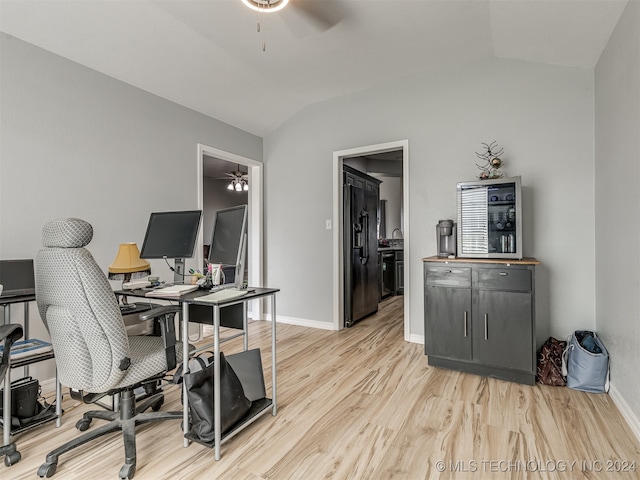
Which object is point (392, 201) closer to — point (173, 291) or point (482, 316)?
point (482, 316)

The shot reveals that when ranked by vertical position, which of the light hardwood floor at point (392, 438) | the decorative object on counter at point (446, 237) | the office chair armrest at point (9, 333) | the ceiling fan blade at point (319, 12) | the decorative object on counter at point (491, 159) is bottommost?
the light hardwood floor at point (392, 438)

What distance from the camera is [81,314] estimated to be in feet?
4.94

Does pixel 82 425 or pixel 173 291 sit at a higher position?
pixel 173 291

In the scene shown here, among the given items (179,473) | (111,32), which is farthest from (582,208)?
(111,32)

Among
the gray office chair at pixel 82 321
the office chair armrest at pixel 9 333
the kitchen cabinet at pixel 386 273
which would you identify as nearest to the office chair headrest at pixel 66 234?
the gray office chair at pixel 82 321

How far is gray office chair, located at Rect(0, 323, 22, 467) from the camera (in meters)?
1.57

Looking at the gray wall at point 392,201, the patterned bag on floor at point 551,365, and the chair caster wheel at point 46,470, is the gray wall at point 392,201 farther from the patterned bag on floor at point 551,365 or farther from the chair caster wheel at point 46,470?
the chair caster wheel at point 46,470

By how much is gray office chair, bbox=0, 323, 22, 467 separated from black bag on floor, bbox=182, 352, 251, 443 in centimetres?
81

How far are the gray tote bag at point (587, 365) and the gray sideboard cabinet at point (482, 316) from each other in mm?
271

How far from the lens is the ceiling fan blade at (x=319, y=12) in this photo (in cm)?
244

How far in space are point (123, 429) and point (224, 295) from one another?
0.82 metres

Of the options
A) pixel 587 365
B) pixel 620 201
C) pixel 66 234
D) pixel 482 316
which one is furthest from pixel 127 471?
pixel 620 201

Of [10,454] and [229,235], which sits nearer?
[10,454]

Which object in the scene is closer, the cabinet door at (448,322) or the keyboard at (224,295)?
the keyboard at (224,295)
